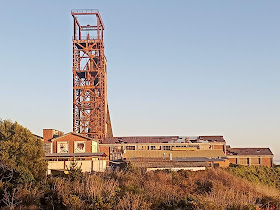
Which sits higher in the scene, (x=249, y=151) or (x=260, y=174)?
(x=249, y=151)

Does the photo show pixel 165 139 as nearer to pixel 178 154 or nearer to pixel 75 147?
pixel 178 154

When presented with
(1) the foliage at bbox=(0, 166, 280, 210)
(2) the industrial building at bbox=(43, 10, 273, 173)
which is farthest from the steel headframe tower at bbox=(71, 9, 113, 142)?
(1) the foliage at bbox=(0, 166, 280, 210)

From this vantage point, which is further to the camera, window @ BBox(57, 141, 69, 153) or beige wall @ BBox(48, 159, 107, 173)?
window @ BBox(57, 141, 69, 153)

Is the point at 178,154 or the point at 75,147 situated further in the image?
the point at 178,154

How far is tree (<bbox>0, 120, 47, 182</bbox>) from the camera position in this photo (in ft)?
109

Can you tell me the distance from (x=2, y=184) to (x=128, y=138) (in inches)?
1978

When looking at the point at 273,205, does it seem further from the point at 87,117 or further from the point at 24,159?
the point at 87,117

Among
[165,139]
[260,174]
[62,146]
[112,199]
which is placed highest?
[165,139]

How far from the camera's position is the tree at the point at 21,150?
33250 millimetres

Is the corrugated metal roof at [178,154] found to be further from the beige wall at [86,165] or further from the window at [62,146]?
the beige wall at [86,165]

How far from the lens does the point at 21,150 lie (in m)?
34.9

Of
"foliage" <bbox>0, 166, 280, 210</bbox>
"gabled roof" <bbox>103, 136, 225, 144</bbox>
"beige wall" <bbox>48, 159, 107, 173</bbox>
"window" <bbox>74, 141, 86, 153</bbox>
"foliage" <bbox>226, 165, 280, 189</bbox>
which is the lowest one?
"foliage" <bbox>226, 165, 280, 189</bbox>

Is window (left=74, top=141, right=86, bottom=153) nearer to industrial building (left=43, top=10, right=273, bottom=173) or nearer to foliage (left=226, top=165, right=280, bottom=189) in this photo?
industrial building (left=43, top=10, right=273, bottom=173)

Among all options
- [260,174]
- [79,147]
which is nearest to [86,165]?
[79,147]
